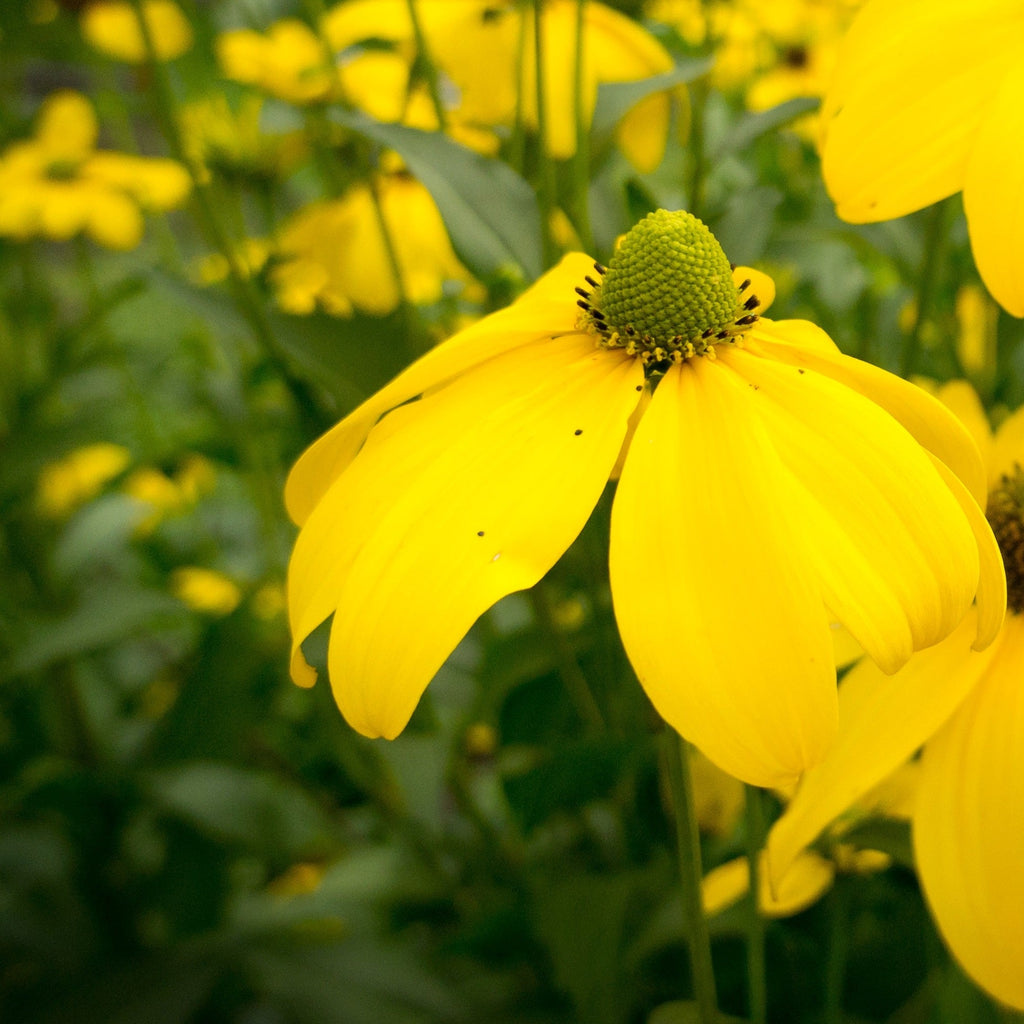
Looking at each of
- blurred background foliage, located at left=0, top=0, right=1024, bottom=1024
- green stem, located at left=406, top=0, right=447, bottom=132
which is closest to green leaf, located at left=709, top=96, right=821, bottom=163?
blurred background foliage, located at left=0, top=0, right=1024, bottom=1024

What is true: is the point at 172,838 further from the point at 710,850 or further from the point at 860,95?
the point at 860,95

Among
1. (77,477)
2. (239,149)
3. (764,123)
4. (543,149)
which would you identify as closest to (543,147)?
(543,149)

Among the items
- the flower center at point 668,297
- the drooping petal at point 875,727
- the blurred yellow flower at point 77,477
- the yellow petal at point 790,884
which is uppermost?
the flower center at point 668,297

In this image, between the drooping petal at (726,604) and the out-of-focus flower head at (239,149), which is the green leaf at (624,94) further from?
the out-of-focus flower head at (239,149)

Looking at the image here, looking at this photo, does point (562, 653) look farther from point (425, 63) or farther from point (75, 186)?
point (75, 186)

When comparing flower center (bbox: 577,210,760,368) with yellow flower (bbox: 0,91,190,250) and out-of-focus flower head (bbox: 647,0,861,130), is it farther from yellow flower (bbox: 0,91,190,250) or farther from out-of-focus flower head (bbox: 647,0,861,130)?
yellow flower (bbox: 0,91,190,250)

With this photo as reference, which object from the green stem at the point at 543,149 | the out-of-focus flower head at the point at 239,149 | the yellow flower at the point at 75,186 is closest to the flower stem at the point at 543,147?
the green stem at the point at 543,149

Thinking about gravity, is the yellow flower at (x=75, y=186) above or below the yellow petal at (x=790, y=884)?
above

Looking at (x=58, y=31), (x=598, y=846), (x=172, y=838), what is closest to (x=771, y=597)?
(x=598, y=846)
